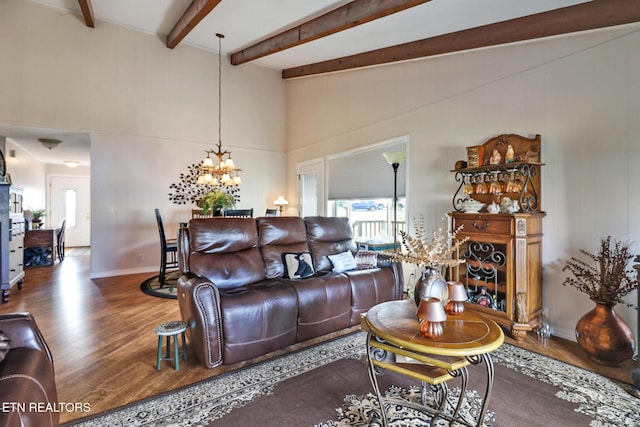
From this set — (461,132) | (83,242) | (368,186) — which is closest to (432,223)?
(461,132)

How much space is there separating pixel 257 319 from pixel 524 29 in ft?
11.6

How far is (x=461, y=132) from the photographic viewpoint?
370cm

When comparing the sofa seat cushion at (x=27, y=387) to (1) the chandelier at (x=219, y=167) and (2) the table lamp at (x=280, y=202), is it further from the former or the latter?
(2) the table lamp at (x=280, y=202)

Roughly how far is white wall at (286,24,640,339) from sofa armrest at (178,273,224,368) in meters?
2.81

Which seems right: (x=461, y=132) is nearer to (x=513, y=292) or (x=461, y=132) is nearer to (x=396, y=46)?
(x=396, y=46)

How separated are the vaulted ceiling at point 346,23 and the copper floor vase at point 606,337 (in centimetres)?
230

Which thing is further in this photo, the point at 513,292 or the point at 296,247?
the point at 296,247

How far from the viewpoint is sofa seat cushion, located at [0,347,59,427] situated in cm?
104

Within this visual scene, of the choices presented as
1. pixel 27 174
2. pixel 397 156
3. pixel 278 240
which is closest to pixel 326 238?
pixel 278 240

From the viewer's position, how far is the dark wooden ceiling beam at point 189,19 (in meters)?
4.16

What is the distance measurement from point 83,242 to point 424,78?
1018cm

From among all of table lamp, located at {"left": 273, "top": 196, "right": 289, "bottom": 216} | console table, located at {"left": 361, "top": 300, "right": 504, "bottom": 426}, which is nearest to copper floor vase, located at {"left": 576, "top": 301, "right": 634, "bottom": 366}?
console table, located at {"left": 361, "top": 300, "right": 504, "bottom": 426}

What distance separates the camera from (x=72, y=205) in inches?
360

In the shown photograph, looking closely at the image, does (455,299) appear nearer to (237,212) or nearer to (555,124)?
(555,124)
